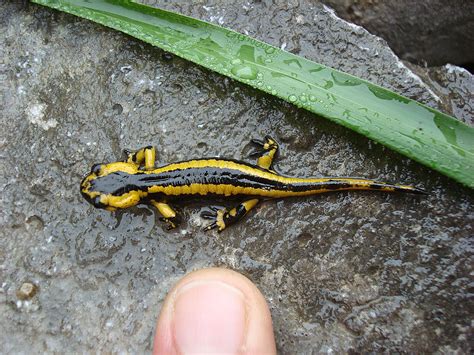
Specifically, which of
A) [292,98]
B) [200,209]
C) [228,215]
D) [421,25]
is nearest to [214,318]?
[228,215]

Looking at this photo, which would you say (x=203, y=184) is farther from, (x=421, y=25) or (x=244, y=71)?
(x=421, y=25)

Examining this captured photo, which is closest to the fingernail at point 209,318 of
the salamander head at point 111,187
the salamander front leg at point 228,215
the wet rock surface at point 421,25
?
the salamander front leg at point 228,215

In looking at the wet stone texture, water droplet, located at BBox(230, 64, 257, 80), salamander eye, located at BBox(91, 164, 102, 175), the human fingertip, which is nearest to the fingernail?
the human fingertip

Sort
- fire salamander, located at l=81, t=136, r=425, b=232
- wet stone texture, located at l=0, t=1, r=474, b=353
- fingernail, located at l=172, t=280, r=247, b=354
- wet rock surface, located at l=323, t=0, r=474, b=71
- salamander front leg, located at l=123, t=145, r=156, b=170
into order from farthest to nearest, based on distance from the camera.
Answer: wet rock surface, located at l=323, t=0, r=474, b=71, salamander front leg, located at l=123, t=145, r=156, b=170, fire salamander, located at l=81, t=136, r=425, b=232, wet stone texture, located at l=0, t=1, r=474, b=353, fingernail, located at l=172, t=280, r=247, b=354

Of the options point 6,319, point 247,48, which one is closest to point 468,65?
point 247,48

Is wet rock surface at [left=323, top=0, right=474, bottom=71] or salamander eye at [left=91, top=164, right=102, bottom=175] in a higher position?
wet rock surface at [left=323, top=0, right=474, bottom=71]

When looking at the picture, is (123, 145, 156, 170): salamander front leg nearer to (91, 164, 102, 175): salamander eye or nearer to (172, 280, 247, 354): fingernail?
(91, 164, 102, 175): salamander eye

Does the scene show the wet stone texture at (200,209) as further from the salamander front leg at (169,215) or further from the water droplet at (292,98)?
the water droplet at (292,98)

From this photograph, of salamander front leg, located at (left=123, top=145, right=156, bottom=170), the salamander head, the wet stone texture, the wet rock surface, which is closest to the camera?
the wet stone texture
